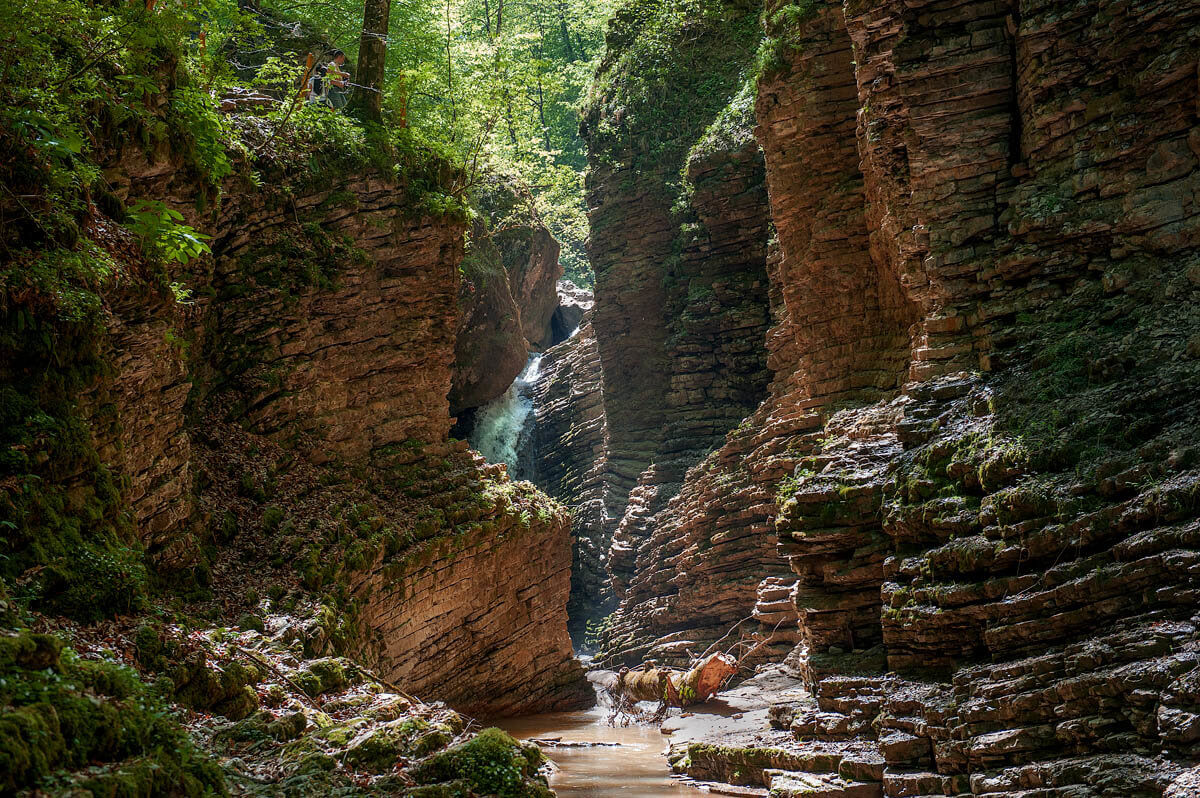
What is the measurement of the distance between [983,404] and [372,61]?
16112 millimetres

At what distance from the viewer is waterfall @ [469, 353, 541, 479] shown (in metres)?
36.1

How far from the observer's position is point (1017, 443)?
12.1 metres

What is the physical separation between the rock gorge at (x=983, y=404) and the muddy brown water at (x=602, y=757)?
1152 millimetres

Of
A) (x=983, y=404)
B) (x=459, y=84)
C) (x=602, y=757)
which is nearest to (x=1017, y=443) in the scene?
(x=983, y=404)

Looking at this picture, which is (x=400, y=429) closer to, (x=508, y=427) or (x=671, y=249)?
(x=671, y=249)

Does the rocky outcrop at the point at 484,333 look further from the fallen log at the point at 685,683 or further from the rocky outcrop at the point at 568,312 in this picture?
the fallen log at the point at 685,683

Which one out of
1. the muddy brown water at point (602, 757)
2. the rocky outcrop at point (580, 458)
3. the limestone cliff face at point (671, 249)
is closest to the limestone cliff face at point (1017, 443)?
the muddy brown water at point (602, 757)

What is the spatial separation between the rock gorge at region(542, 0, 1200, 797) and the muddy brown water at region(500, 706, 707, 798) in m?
1.15

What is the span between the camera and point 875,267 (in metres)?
20.6

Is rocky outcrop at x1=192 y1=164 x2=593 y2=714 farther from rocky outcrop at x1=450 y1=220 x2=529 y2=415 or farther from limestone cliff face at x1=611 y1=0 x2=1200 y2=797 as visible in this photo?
rocky outcrop at x1=450 y1=220 x2=529 y2=415

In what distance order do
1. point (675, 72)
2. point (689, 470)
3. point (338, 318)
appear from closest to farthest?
point (338, 318) < point (689, 470) < point (675, 72)

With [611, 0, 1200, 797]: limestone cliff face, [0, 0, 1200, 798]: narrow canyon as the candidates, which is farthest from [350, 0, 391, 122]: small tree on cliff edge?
[611, 0, 1200, 797]: limestone cliff face

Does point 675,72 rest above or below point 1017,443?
above

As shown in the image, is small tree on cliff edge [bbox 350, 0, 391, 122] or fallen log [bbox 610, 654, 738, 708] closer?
fallen log [bbox 610, 654, 738, 708]
